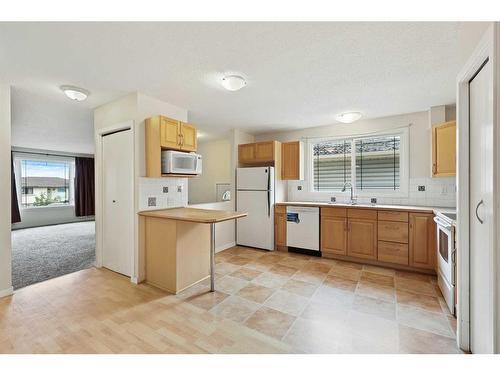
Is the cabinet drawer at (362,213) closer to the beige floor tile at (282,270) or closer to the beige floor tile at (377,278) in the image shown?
the beige floor tile at (377,278)

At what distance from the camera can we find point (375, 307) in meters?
2.24

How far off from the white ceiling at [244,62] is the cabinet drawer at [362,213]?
5.06 feet

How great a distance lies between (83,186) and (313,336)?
850cm

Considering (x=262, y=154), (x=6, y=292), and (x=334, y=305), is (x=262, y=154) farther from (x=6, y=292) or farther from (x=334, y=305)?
(x=6, y=292)

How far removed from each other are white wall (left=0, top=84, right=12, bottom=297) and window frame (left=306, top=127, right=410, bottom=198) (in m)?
4.36

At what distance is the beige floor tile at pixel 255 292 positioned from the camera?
242 centimetres

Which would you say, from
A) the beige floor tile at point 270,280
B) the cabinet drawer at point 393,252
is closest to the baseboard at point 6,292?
the beige floor tile at point 270,280

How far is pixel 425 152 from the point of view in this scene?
11.6 ft

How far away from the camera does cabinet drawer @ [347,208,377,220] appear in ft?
11.2

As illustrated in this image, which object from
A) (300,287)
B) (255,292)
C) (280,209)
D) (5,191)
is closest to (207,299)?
(255,292)

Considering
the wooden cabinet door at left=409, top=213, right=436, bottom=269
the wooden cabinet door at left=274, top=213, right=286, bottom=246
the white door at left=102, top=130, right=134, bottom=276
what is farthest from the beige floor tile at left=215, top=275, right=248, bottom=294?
the wooden cabinet door at left=409, top=213, right=436, bottom=269

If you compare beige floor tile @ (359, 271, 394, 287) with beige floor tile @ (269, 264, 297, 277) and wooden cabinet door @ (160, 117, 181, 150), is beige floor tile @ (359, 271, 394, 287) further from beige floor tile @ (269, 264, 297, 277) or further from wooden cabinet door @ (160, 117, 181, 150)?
wooden cabinet door @ (160, 117, 181, 150)
